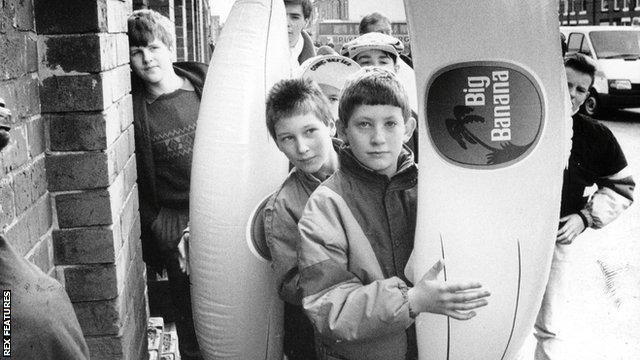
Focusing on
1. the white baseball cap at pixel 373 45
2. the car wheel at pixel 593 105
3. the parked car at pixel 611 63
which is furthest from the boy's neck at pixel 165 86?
the car wheel at pixel 593 105

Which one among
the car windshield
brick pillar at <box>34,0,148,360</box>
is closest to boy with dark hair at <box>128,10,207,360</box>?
brick pillar at <box>34,0,148,360</box>

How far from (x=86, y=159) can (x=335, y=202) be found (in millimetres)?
737

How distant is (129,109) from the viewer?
2.61 m

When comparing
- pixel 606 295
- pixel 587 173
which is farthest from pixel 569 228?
pixel 606 295

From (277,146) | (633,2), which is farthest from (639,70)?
(633,2)

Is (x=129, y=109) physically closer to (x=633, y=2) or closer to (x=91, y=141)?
(x=91, y=141)

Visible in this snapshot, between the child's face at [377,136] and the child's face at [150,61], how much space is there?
4.09 feet

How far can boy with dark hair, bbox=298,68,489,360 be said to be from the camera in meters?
1.88

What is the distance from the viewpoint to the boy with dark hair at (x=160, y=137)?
10.00ft

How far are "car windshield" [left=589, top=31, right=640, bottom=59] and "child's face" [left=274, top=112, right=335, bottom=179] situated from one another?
13.8m

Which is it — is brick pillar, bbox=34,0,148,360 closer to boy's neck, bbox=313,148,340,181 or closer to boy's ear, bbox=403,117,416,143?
boy's neck, bbox=313,148,340,181

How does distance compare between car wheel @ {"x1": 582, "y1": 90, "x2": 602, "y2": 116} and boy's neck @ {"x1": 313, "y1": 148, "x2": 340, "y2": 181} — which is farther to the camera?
car wheel @ {"x1": 582, "y1": 90, "x2": 602, "y2": 116}

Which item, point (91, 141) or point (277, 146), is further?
point (277, 146)

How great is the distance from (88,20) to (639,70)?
46.0ft
